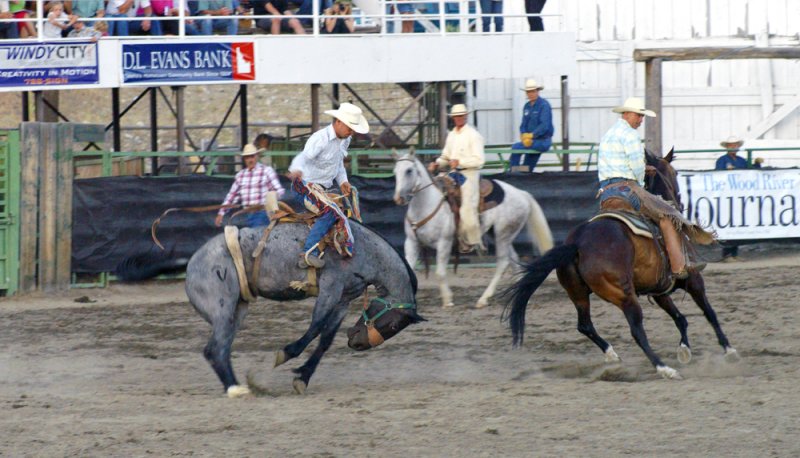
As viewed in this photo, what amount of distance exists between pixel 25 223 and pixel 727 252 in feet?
29.4

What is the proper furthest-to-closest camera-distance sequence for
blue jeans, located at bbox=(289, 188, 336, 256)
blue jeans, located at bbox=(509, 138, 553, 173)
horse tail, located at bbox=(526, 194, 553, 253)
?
1. blue jeans, located at bbox=(509, 138, 553, 173)
2. horse tail, located at bbox=(526, 194, 553, 253)
3. blue jeans, located at bbox=(289, 188, 336, 256)

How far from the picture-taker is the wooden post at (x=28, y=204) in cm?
1380

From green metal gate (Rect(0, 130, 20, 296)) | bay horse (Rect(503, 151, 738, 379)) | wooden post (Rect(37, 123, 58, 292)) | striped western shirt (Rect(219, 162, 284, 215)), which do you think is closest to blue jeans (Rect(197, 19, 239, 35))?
wooden post (Rect(37, 123, 58, 292))

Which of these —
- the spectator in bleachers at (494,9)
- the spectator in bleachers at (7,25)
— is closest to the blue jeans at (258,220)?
the spectator in bleachers at (7,25)

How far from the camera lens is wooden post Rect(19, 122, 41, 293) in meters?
13.8

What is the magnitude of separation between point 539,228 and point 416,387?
16.5 ft

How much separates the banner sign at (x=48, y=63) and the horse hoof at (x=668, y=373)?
969 centimetres

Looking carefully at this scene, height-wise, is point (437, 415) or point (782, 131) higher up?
point (782, 131)

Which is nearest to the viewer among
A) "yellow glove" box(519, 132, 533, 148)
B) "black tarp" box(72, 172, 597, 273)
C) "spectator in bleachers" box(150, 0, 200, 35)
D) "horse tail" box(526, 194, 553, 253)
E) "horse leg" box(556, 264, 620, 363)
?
"horse leg" box(556, 264, 620, 363)

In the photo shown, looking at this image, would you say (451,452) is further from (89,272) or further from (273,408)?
(89,272)

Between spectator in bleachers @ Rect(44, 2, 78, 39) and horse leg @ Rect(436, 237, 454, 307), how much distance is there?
6256 mm

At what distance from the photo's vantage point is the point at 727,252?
52.4 feet

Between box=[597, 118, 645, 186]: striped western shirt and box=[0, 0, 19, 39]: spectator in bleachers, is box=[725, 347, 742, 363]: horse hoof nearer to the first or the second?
box=[597, 118, 645, 186]: striped western shirt

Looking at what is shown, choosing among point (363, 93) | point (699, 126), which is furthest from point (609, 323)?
point (363, 93)
